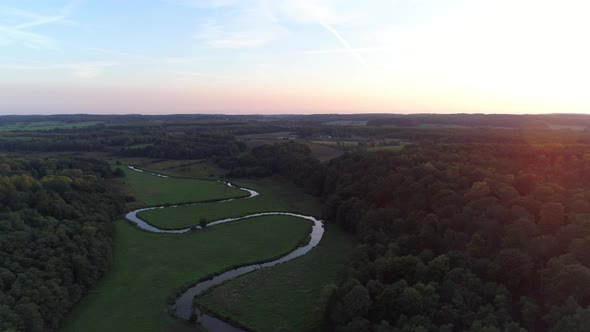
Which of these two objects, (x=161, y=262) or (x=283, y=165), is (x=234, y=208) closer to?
(x=161, y=262)

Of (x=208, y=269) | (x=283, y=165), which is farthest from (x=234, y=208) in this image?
(x=283, y=165)

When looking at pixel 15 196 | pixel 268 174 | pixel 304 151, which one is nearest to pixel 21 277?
pixel 15 196

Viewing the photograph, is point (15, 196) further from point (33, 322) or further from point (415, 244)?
point (415, 244)

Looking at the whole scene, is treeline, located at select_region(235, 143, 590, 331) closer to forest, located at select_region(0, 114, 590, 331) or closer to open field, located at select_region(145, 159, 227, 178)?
forest, located at select_region(0, 114, 590, 331)

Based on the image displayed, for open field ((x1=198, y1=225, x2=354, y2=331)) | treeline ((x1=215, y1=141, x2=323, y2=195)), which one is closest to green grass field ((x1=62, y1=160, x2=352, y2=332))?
open field ((x1=198, y1=225, x2=354, y2=331))

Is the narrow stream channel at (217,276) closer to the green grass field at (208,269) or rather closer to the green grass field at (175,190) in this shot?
the green grass field at (208,269)

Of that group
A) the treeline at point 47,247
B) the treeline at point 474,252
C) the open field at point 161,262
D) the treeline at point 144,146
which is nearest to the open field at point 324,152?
the treeline at point 144,146
